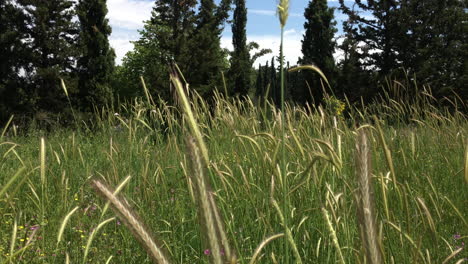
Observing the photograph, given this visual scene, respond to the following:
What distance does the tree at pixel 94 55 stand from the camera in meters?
20.0

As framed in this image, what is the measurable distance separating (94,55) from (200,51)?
229 inches

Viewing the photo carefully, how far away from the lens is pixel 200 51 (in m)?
23.4

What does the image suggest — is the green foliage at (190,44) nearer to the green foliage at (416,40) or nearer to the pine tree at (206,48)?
the pine tree at (206,48)

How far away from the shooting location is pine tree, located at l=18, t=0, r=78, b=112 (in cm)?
1998

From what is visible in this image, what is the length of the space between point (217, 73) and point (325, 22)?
24.7ft

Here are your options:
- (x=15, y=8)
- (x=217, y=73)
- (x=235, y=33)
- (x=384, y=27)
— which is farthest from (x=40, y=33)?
(x=384, y=27)

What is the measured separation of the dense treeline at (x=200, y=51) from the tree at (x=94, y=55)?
49 millimetres

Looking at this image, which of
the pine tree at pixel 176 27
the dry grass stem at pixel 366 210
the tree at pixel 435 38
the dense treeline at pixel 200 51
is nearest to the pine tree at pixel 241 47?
the dense treeline at pixel 200 51

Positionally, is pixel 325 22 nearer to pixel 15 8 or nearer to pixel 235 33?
pixel 235 33

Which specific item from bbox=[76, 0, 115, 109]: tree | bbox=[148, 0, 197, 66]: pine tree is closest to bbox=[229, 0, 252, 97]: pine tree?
bbox=[148, 0, 197, 66]: pine tree

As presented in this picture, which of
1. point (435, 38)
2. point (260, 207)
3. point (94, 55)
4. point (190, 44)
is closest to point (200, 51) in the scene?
point (190, 44)

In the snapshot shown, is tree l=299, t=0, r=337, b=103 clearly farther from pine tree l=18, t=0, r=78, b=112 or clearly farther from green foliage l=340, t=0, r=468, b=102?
pine tree l=18, t=0, r=78, b=112

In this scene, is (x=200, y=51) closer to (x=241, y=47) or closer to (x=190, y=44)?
(x=190, y=44)

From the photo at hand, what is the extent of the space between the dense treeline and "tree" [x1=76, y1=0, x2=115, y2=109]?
0.05 m
